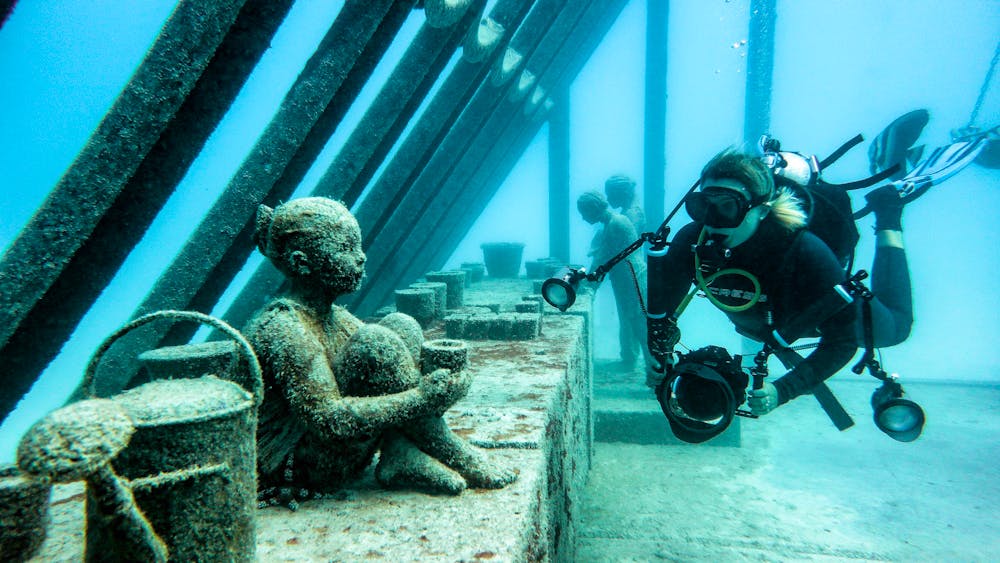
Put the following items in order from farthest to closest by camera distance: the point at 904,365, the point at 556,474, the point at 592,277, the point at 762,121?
1. the point at 904,365
2. the point at 762,121
3. the point at 592,277
4. the point at 556,474

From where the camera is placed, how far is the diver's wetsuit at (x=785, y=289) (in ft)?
9.64

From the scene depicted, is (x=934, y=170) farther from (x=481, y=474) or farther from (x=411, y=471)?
(x=411, y=471)

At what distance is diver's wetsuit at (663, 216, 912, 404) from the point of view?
9.64 ft

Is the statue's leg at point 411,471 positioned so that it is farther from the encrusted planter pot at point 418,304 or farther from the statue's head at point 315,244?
the encrusted planter pot at point 418,304

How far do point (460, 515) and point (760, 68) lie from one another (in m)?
8.65

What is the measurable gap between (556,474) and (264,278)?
8.18 feet

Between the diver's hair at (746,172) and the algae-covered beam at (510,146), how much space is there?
442cm

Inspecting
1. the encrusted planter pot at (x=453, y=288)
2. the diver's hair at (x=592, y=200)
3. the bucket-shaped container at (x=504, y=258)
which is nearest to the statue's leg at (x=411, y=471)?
the encrusted planter pot at (x=453, y=288)

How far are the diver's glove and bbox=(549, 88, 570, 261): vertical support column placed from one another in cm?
705

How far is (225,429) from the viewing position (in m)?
1.12

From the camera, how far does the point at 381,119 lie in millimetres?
3473

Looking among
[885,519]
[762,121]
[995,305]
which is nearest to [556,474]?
[885,519]

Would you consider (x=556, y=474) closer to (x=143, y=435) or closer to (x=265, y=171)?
(x=143, y=435)

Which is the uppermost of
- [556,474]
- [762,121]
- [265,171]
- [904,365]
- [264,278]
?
[762,121]
